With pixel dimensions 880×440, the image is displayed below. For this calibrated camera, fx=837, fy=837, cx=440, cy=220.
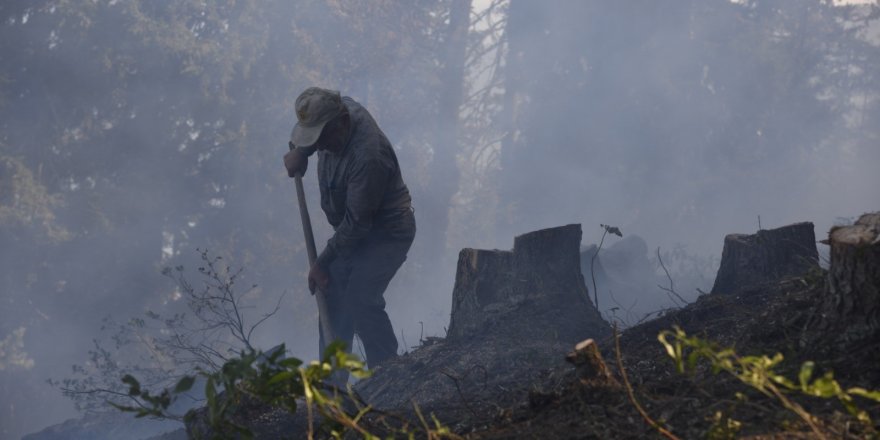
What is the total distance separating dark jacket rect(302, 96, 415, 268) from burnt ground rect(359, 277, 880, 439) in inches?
62.7

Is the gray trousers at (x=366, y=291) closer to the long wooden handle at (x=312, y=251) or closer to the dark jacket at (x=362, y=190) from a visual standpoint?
the dark jacket at (x=362, y=190)

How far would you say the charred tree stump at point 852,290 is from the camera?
104 inches

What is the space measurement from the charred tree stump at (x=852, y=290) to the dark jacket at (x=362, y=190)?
2.80 metres

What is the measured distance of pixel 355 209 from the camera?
5.03m

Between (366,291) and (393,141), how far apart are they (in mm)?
17586

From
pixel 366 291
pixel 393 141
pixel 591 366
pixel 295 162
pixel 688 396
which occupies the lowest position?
pixel 688 396

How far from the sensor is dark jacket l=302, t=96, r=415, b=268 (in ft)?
16.4

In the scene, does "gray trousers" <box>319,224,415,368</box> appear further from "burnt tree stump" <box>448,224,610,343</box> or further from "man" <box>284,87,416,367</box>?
"burnt tree stump" <box>448,224,610,343</box>

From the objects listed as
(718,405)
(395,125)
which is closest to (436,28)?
(395,125)

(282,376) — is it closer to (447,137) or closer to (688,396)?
(688,396)

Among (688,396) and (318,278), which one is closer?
(688,396)

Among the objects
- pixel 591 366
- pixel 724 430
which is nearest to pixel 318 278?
pixel 591 366

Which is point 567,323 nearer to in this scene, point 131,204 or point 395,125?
point 131,204

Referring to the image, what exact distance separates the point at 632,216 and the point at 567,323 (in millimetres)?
21808
